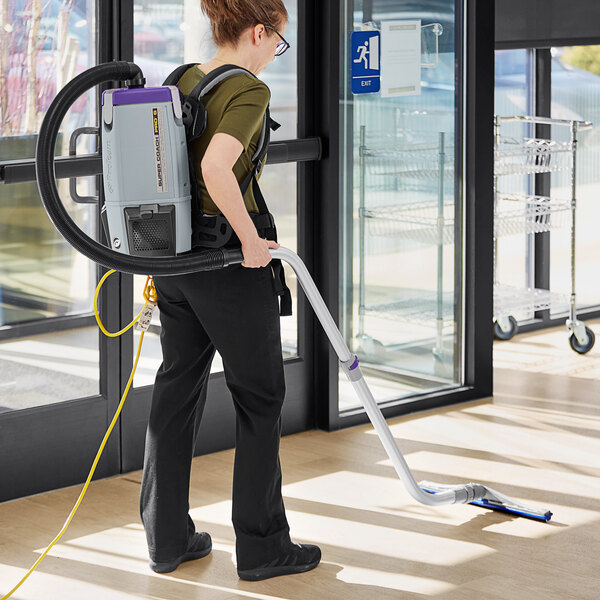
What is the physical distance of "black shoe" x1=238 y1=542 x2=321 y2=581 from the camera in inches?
105

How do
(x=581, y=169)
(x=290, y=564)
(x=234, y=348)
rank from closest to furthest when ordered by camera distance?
(x=234, y=348), (x=290, y=564), (x=581, y=169)

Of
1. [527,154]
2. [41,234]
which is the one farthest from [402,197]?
[41,234]

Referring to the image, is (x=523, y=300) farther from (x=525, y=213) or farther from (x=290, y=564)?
(x=290, y=564)

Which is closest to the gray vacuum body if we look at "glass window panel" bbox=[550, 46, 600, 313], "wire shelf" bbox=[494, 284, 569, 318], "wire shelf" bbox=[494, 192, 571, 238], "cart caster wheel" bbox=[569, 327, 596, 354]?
"wire shelf" bbox=[494, 192, 571, 238]

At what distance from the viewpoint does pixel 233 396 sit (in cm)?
264

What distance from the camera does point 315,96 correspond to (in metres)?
3.90

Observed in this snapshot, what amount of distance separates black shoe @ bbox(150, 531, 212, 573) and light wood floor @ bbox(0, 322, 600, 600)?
0.02m

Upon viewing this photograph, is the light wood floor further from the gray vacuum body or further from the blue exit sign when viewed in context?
the blue exit sign

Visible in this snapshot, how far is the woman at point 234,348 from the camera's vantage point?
2396mm

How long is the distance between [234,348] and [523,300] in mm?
2954

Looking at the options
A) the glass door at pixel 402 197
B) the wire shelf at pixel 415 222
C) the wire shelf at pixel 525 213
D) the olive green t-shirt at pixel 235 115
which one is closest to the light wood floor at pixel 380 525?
the glass door at pixel 402 197

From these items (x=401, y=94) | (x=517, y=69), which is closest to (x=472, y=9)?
(x=401, y=94)

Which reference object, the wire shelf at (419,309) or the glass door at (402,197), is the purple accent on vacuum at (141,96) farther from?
the wire shelf at (419,309)

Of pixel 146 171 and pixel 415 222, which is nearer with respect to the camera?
pixel 146 171
